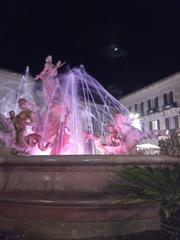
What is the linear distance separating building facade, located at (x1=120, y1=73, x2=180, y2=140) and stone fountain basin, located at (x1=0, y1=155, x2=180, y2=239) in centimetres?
3480

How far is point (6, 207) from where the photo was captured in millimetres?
6457

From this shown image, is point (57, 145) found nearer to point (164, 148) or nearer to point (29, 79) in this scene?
point (164, 148)

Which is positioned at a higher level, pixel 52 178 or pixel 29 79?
pixel 29 79

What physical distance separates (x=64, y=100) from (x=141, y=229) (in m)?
5.37

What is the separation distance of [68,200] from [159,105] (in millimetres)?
42381

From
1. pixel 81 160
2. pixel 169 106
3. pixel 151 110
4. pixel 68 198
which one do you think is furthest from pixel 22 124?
pixel 151 110

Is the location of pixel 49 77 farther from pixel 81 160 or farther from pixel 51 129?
pixel 81 160

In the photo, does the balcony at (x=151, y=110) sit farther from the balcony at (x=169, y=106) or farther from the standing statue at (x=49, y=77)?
Answer: the standing statue at (x=49, y=77)

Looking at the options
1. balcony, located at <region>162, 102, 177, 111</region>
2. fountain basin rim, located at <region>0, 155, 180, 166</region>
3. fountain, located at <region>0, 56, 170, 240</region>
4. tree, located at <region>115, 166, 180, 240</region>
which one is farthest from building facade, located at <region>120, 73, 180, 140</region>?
tree, located at <region>115, 166, 180, 240</region>

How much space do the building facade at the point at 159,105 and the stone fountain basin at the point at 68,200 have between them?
3480 cm

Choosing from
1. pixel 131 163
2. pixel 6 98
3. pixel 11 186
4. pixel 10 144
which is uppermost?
pixel 6 98

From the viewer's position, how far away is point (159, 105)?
4703cm

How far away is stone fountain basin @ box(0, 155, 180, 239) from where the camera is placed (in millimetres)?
5941

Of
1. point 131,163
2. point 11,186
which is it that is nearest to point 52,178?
point 11,186
